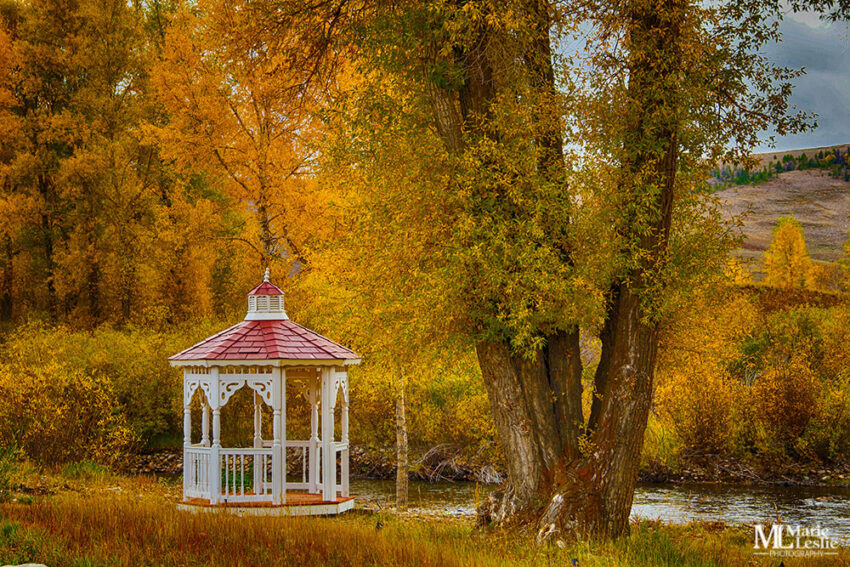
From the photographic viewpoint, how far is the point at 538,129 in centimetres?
1025

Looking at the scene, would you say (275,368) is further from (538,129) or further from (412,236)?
(538,129)

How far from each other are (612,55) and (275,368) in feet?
21.9

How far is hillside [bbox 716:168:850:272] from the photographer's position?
449 feet

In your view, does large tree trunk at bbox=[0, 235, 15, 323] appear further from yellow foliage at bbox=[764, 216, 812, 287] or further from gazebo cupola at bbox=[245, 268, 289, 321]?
yellow foliage at bbox=[764, 216, 812, 287]

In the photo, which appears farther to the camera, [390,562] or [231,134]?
[231,134]

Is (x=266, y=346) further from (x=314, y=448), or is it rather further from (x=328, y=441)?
(x=314, y=448)

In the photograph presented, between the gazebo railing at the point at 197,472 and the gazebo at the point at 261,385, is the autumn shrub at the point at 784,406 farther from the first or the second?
the gazebo railing at the point at 197,472

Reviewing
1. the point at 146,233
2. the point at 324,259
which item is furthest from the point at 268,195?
the point at 146,233

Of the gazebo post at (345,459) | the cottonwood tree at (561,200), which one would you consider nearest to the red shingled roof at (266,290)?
the gazebo post at (345,459)

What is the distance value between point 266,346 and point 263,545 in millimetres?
5466

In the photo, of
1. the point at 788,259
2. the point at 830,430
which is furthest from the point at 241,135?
the point at 788,259

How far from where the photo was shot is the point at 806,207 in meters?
153

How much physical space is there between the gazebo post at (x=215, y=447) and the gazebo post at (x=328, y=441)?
65.1 inches

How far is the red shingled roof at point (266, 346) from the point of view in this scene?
40.8 feet
